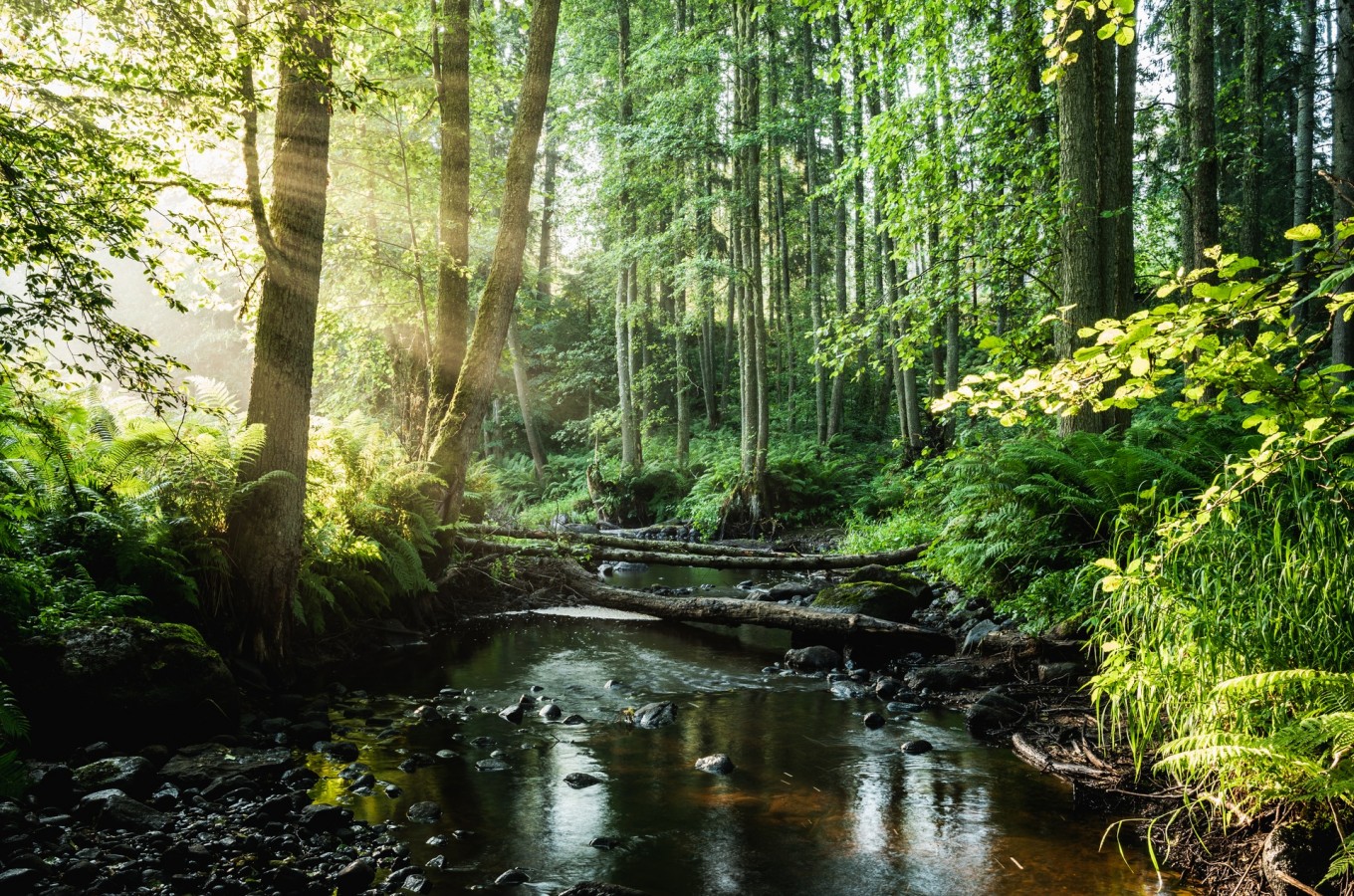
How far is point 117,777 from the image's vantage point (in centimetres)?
415

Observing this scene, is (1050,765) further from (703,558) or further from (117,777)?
(703,558)

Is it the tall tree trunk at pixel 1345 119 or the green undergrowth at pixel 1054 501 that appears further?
the tall tree trunk at pixel 1345 119

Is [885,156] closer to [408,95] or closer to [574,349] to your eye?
[408,95]

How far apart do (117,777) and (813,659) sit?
18.7ft

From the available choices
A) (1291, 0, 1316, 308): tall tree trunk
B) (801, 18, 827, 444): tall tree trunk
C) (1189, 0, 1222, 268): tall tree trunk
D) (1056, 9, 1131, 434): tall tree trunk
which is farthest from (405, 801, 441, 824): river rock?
(801, 18, 827, 444): tall tree trunk

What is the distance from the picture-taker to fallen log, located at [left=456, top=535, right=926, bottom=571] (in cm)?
1018

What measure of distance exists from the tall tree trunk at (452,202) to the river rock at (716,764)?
646 cm

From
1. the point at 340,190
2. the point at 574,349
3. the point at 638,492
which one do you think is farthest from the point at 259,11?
the point at 574,349

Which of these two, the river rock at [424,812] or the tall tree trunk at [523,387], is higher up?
the tall tree trunk at [523,387]

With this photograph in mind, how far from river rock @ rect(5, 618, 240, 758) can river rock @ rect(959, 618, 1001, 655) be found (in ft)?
20.8

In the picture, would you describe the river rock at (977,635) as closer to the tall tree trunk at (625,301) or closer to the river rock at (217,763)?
the river rock at (217,763)

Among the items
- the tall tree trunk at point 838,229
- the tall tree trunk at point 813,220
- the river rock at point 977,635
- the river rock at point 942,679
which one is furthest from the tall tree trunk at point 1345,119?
the tall tree trunk at point 813,220

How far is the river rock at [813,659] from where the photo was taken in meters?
7.54

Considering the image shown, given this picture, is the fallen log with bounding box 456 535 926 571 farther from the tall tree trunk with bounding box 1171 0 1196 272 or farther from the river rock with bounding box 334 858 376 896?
the river rock with bounding box 334 858 376 896
